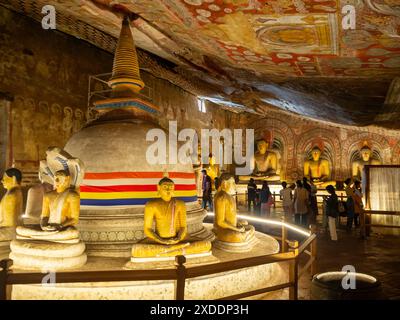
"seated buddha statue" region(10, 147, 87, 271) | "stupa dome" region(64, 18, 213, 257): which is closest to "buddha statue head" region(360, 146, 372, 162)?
"stupa dome" region(64, 18, 213, 257)

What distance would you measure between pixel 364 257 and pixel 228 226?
308cm

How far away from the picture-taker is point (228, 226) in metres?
5.63

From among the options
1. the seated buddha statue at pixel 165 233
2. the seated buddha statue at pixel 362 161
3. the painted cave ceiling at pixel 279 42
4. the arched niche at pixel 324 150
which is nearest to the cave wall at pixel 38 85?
the painted cave ceiling at pixel 279 42

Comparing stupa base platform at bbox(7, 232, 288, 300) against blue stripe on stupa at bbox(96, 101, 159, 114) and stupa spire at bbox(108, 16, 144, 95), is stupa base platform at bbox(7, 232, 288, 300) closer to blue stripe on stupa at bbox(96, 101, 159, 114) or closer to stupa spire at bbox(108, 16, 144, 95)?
blue stripe on stupa at bbox(96, 101, 159, 114)

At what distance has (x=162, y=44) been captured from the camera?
32.3 ft

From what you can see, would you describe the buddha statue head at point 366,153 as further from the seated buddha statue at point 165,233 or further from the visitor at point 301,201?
the seated buddha statue at point 165,233

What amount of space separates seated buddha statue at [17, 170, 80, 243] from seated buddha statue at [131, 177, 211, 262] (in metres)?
0.94

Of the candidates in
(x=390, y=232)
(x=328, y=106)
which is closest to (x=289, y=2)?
(x=328, y=106)

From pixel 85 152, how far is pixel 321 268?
4.52 metres

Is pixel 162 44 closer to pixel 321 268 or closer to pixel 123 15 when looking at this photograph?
pixel 123 15

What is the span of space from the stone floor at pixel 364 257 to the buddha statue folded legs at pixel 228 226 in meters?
1.06

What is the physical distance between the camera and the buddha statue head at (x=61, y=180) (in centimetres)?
491

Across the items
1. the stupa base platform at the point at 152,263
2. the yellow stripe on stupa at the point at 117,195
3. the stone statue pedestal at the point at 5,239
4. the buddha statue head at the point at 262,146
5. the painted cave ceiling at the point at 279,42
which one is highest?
the painted cave ceiling at the point at 279,42

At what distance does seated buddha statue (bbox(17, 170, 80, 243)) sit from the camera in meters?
4.66
